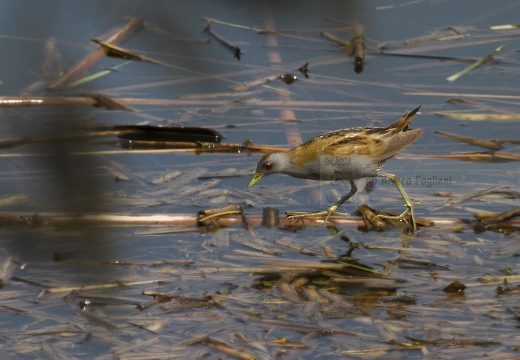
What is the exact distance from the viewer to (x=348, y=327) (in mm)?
3574

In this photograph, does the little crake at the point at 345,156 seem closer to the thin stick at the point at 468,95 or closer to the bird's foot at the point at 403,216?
the bird's foot at the point at 403,216

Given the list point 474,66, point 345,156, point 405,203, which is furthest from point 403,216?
point 474,66

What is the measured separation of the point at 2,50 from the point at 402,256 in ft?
11.9

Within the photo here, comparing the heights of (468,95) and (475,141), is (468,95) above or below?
above

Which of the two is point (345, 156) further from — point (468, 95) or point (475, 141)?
point (468, 95)

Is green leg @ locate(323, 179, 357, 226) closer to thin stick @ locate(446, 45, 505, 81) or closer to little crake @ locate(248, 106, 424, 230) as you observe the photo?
little crake @ locate(248, 106, 424, 230)

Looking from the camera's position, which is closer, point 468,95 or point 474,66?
point 468,95

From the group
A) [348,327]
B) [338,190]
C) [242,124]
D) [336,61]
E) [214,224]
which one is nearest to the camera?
[348,327]

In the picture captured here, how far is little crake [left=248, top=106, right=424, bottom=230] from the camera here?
16.2ft

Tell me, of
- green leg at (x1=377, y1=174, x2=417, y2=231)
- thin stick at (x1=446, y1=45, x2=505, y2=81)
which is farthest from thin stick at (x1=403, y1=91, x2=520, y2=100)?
green leg at (x1=377, y1=174, x2=417, y2=231)

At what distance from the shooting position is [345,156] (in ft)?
16.3

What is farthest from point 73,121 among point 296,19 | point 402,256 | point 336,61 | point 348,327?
point 336,61

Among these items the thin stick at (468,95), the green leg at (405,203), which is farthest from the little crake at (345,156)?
the thin stick at (468,95)

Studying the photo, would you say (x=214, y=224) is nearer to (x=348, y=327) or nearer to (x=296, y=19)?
(x=348, y=327)
